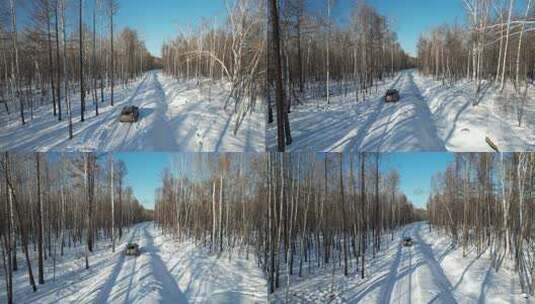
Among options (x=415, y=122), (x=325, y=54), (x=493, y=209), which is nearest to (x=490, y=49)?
(x=415, y=122)

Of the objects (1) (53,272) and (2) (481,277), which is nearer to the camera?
(1) (53,272)

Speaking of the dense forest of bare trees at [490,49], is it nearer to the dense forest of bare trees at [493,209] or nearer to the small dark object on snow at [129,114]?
the dense forest of bare trees at [493,209]

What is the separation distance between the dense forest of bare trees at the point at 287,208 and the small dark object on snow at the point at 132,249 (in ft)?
0.53

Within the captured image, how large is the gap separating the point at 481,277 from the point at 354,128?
1110 millimetres

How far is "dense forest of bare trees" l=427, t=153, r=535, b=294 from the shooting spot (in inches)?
72.3

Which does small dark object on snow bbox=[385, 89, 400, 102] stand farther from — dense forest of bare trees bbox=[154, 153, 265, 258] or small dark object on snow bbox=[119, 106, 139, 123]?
small dark object on snow bbox=[119, 106, 139, 123]

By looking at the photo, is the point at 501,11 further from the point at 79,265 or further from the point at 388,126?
the point at 79,265

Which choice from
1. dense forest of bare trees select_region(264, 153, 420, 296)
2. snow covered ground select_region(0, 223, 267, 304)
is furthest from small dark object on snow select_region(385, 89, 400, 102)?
snow covered ground select_region(0, 223, 267, 304)

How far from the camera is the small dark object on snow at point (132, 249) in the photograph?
1.77 m

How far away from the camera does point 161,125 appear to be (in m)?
1.59

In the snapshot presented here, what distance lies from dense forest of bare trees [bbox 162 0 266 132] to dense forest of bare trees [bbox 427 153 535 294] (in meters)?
1.05

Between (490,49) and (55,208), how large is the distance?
218cm

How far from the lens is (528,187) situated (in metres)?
1.92

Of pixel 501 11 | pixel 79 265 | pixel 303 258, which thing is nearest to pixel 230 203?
pixel 303 258
